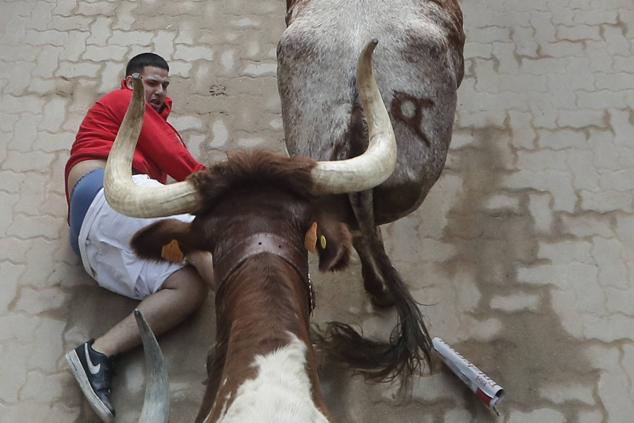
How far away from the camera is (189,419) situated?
A: 385cm

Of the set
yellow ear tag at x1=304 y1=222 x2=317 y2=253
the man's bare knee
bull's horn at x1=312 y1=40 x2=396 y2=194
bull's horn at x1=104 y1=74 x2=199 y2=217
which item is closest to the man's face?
the man's bare knee

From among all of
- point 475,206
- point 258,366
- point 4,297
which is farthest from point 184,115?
point 258,366

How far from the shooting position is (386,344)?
373 centimetres

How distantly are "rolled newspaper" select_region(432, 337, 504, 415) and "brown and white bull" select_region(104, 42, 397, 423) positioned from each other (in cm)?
144

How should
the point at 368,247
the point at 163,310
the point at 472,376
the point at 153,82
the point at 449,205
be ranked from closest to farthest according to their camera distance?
the point at 368,247
the point at 472,376
the point at 163,310
the point at 153,82
the point at 449,205

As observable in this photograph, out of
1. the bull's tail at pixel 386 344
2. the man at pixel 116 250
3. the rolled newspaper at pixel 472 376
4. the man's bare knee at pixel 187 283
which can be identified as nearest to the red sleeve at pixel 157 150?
the man at pixel 116 250

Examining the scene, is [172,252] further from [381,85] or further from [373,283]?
[373,283]

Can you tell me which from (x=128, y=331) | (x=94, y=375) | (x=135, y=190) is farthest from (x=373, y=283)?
(x=135, y=190)

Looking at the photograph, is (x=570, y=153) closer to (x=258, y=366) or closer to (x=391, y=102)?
(x=391, y=102)

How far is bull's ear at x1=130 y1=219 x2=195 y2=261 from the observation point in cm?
285

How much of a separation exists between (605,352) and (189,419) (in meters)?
2.59

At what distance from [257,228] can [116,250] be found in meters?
1.76

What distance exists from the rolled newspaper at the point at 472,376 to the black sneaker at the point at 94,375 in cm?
197

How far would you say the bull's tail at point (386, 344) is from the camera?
3.59 metres
